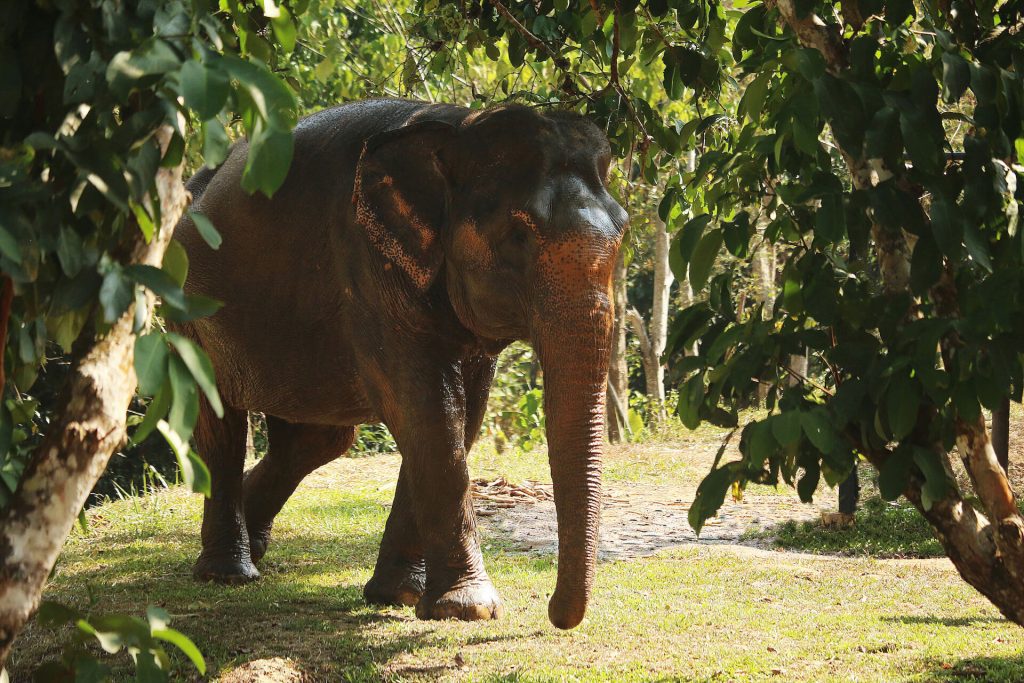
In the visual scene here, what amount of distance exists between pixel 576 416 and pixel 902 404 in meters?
1.82

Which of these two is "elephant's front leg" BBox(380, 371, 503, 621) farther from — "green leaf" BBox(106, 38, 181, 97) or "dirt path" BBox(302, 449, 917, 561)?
"green leaf" BBox(106, 38, 181, 97)

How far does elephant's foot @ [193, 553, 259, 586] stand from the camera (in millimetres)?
6551

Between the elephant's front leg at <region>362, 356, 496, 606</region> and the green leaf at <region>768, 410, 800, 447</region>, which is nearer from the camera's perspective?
the green leaf at <region>768, 410, 800, 447</region>

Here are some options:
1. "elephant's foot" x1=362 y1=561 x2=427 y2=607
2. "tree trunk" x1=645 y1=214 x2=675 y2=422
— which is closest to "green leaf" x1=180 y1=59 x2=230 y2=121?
"elephant's foot" x1=362 y1=561 x2=427 y2=607

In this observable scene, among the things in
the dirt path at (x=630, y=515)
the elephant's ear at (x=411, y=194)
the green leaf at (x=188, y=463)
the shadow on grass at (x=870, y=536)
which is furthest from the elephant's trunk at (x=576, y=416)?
the shadow on grass at (x=870, y=536)

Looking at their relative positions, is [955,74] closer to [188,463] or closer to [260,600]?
[188,463]

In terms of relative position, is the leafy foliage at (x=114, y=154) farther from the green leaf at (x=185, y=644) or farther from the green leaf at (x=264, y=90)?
the green leaf at (x=185, y=644)

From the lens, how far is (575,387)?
4.64 meters

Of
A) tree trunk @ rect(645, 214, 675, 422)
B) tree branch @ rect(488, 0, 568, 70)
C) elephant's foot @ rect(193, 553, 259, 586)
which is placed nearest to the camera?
tree branch @ rect(488, 0, 568, 70)

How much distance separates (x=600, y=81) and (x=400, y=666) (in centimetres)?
421

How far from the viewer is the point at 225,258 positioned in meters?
6.26

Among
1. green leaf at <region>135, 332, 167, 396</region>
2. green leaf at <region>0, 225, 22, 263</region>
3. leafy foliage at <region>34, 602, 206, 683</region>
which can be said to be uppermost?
green leaf at <region>0, 225, 22, 263</region>

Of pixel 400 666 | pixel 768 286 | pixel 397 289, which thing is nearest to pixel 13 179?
pixel 400 666

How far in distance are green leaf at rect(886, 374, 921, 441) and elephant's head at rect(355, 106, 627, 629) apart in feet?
5.52
